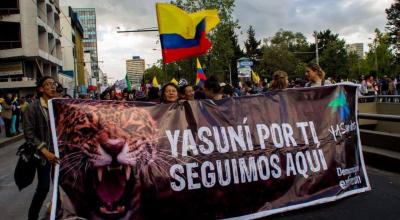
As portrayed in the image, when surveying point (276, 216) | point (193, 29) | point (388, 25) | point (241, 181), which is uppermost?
point (388, 25)

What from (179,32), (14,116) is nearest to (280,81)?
(179,32)

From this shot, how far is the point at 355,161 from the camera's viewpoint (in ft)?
20.6

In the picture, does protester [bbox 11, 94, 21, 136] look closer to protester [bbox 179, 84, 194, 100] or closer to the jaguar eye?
protester [bbox 179, 84, 194, 100]

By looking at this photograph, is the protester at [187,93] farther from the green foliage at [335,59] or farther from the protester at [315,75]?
the green foliage at [335,59]

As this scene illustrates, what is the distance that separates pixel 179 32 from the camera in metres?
8.97

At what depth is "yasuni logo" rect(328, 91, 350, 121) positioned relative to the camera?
630cm

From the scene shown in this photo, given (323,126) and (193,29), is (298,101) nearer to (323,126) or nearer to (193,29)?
(323,126)

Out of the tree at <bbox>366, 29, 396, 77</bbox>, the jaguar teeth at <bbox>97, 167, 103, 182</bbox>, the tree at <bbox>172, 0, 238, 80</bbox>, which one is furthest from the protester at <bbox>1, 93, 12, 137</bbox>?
the tree at <bbox>366, 29, 396, 77</bbox>

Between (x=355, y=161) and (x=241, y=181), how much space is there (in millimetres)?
1809

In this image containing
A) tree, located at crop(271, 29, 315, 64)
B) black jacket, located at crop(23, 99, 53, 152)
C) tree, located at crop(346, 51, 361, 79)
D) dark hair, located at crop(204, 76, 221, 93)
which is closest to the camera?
black jacket, located at crop(23, 99, 53, 152)

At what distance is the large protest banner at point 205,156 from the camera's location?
4.93 meters

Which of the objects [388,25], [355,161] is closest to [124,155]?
[355,161]

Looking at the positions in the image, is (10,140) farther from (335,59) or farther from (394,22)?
(335,59)

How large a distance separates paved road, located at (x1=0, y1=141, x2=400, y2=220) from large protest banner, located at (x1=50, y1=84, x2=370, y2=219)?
129 mm
